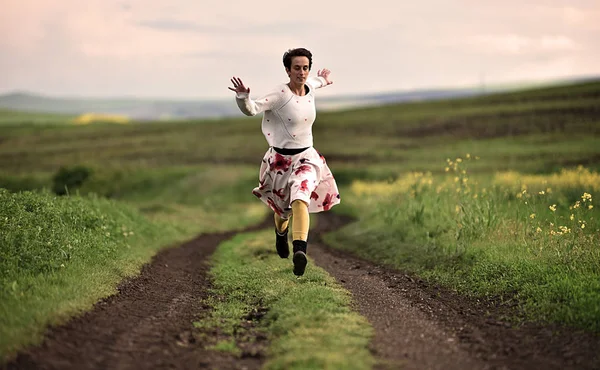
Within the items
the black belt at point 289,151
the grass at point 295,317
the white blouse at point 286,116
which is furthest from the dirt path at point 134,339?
the white blouse at point 286,116

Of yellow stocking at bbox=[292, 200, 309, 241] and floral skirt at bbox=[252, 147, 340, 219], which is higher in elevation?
floral skirt at bbox=[252, 147, 340, 219]

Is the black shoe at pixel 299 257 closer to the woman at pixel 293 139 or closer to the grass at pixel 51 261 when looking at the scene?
the woman at pixel 293 139

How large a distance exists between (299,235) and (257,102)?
2043mm

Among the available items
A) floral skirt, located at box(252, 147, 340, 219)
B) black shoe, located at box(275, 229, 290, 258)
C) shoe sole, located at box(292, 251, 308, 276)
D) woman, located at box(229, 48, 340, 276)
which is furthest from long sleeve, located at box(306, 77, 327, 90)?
shoe sole, located at box(292, 251, 308, 276)

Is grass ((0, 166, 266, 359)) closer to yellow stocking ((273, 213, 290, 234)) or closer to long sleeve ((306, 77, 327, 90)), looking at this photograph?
yellow stocking ((273, 213, 290, 234))

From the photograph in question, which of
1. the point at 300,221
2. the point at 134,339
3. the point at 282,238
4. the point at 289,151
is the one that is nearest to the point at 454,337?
the point at 300,221

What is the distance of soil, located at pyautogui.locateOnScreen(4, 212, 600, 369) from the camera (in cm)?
618

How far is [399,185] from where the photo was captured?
24453 millimetres

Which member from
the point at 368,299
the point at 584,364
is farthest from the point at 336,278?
the point at 584,364

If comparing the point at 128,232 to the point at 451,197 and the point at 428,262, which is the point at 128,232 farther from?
the point at 451,197

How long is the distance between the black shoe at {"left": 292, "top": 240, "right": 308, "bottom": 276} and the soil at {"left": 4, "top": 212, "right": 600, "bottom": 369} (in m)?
0.82

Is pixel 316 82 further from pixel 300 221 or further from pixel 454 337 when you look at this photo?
pixel 454 337

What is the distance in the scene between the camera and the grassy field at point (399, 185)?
973 centimetres

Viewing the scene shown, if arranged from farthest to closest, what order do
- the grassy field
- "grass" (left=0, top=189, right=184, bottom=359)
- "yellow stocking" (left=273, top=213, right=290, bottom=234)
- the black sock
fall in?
1. "yellow stocking" (left=273, top=213, right=290, bottom=234)
2. the grassy field
3. the black sock
4. "grass" (left=0, top=189, right=184, bottom=359)
